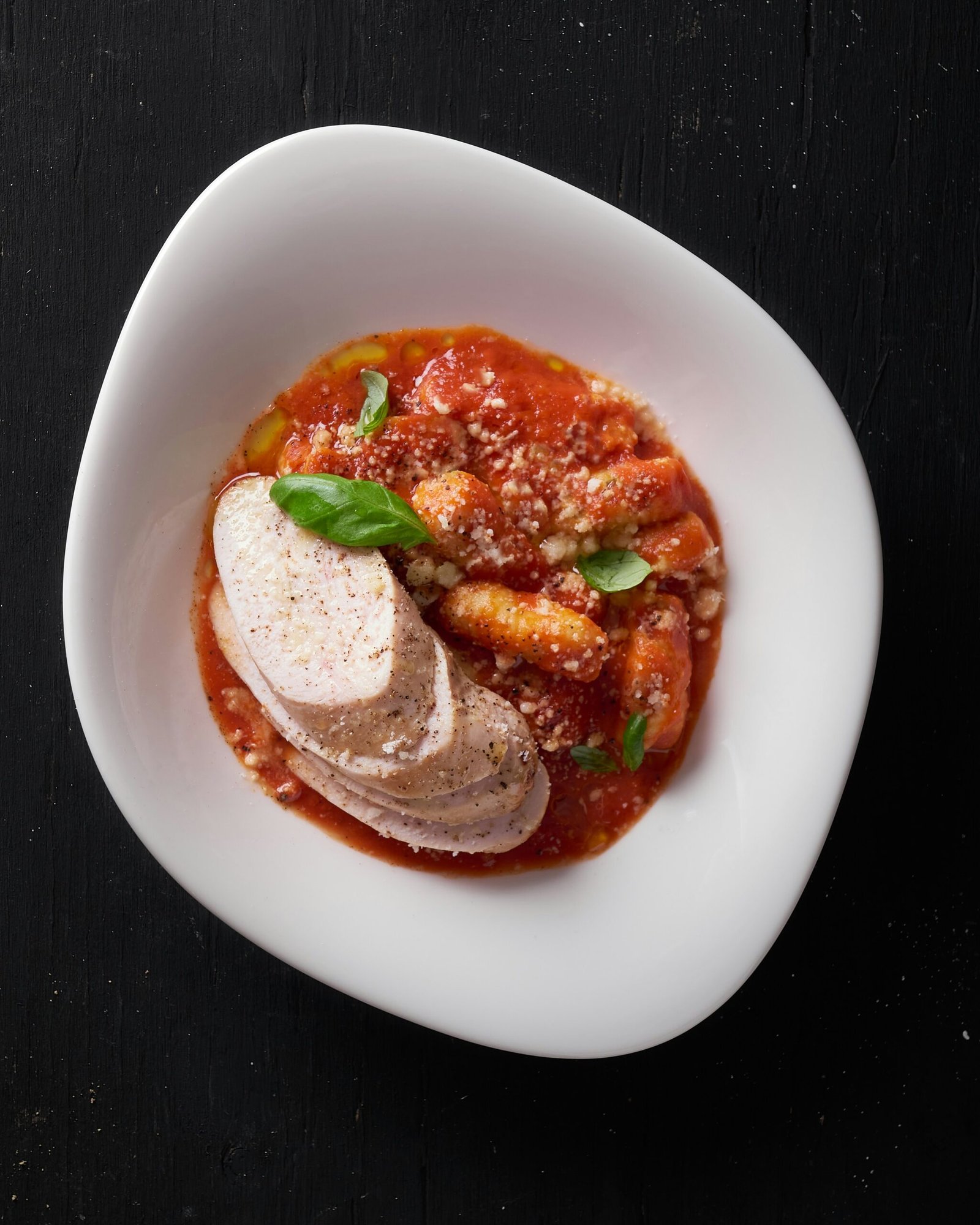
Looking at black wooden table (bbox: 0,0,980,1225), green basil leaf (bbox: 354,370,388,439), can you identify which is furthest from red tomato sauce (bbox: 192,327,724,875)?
black wooden table (bbox: 0,0,980,1225)

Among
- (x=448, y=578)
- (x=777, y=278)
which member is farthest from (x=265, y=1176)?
(x=777, y=278)

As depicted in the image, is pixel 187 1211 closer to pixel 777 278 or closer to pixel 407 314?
pixel 407 314

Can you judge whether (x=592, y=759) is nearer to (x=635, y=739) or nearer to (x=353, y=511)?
(x=635, y=739)

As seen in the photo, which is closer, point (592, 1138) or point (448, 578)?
point (448, 578)

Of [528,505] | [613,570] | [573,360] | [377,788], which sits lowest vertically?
[377,788]

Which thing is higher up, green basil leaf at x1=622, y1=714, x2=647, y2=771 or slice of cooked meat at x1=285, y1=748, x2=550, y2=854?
green basil leaf at x1=622, y1=714, x2=647, y2=771

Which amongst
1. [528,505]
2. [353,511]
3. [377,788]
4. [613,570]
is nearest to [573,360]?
[528,505]

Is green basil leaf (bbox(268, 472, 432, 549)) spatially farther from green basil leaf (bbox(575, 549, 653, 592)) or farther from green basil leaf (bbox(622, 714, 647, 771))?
green basil leaf (bbox(622, 714, 647, 771))
